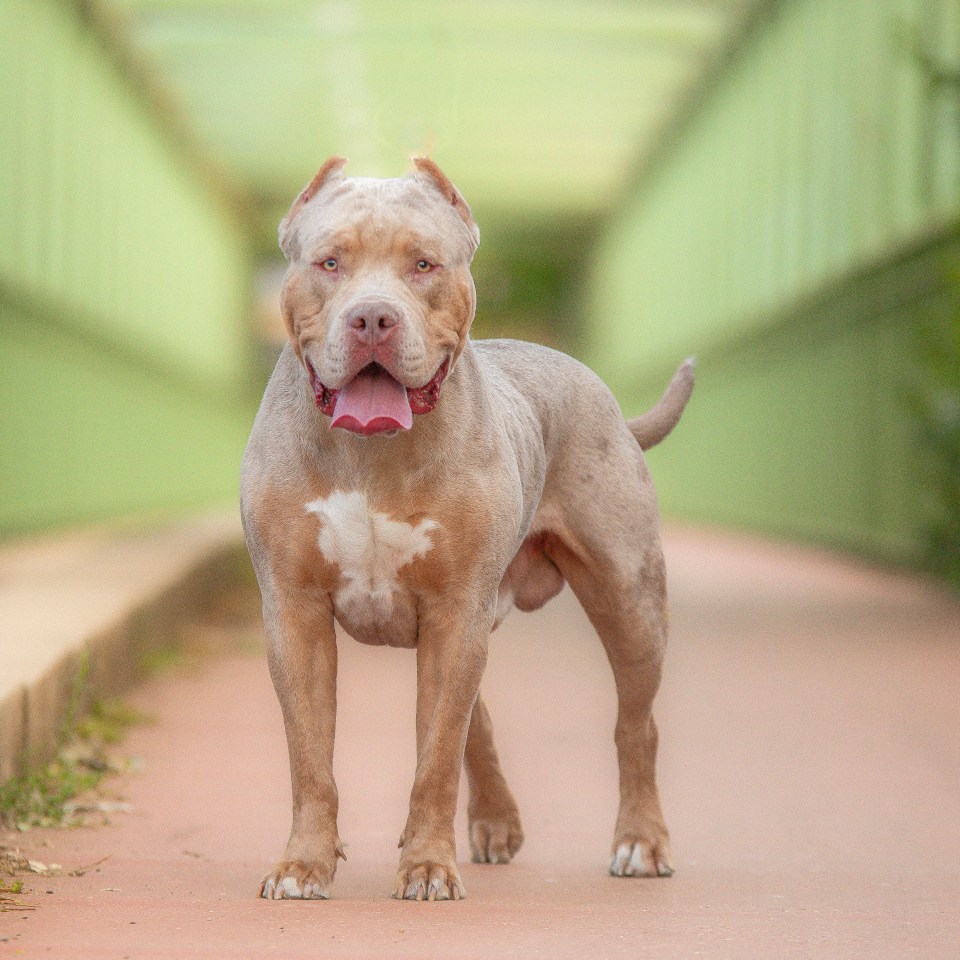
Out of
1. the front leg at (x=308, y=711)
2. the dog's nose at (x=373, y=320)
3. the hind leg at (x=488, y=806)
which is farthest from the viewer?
the hind leg at (x=488, y=806)

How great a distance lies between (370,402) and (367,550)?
371 millimetres

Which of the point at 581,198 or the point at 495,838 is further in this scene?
the point at 581,198

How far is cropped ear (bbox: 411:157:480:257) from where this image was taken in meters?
4.38

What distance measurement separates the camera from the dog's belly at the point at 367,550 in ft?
14.0

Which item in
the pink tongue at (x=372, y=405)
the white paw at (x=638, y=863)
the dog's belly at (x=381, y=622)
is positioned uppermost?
the pink tongue at (x=372, y=405)

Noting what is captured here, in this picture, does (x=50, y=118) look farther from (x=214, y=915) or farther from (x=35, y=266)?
(x=214, y=915)

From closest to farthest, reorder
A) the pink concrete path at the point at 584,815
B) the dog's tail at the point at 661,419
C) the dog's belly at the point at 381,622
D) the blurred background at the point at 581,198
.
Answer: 1. the pink concrete path at the point at 584,815
2. the dog's belly at the point at 381,622
3. the dog's tail at the point at 661,419
4. the blurred background at the point at 581,198

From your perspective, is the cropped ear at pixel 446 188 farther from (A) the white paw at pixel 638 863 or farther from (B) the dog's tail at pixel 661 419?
(A) the white paw at pixel 638 863

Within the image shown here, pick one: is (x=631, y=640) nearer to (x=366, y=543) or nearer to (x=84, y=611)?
(x=366, y=543)

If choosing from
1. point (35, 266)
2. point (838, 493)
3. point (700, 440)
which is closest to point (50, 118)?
point (35, 266)

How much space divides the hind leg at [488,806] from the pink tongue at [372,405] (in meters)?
1.29

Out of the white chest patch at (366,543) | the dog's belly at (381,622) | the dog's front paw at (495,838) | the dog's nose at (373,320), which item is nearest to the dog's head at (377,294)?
the dog's nose at (373,320)

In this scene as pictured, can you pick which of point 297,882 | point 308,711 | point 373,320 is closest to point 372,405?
point 373,320

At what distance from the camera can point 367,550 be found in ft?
14.0
